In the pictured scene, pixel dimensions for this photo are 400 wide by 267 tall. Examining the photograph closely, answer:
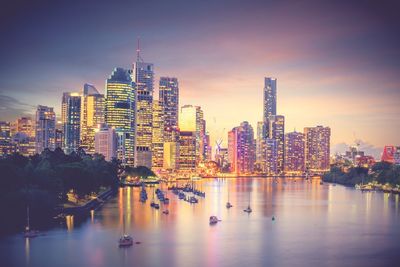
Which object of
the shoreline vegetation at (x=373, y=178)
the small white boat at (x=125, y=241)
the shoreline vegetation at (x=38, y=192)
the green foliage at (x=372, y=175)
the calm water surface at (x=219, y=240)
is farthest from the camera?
the green foliage at (x=372, y=175)

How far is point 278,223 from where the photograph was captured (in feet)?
208

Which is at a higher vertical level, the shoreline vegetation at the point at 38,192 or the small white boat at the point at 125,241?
the shoreline vegetation at the point at 38,192

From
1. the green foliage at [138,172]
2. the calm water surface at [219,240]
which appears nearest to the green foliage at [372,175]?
the calm water surface at [219,240]

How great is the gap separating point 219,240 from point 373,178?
94.7 m

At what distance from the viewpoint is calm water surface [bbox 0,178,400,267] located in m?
42.4

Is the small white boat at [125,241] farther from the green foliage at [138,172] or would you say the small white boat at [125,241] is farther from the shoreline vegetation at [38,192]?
the green foliage at [138,172]

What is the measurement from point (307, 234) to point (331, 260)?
483 inches

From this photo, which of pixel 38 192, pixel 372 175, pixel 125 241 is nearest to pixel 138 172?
pixel 372 175

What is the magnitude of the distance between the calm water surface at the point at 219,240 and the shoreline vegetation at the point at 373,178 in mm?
45954

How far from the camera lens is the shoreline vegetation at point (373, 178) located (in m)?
120

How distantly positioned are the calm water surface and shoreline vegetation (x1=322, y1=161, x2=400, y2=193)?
46.0 m

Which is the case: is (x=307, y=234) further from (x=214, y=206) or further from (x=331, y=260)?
(x=214, y=206)

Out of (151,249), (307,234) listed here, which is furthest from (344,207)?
(151,249)

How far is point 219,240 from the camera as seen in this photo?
50.7 m
